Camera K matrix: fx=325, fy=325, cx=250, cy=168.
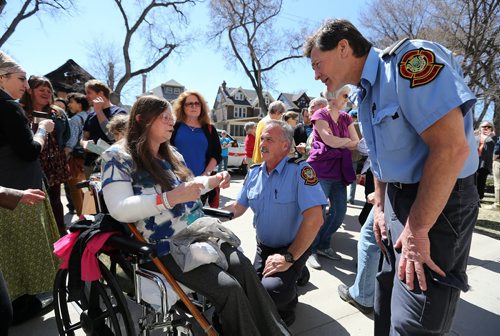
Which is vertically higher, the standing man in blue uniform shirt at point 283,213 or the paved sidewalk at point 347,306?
the standing man in blue uniform shirt at point 283,213

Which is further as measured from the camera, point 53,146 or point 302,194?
point 53,146

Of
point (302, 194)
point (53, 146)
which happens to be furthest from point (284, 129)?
point (53, 146)

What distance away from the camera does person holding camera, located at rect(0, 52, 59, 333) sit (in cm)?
211

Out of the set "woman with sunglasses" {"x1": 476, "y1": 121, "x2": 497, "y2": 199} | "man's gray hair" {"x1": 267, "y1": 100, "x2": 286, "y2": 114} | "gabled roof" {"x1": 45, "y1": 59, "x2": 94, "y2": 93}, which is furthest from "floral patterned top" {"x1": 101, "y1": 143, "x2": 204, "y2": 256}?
"gabled roof" {"x1": 45, "y1": 59, "x2": 94, "y2": 93}

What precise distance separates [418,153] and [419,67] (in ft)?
1.10

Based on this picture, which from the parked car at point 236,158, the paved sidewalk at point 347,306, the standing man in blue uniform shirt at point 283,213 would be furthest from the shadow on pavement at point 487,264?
the parked car at point 236,158

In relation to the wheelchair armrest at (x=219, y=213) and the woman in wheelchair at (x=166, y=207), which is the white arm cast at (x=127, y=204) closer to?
the woman in wheelchair at (x=166, y=207)

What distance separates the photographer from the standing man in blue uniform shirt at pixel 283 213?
2.17 meters

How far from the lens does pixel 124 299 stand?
1.64 m

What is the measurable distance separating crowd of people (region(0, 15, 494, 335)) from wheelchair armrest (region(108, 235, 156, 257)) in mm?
113

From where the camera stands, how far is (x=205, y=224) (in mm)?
1925

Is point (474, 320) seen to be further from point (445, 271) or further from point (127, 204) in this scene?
point (127, 204)

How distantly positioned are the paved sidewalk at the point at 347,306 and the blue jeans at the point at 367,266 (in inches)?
5.1

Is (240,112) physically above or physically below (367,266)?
above
